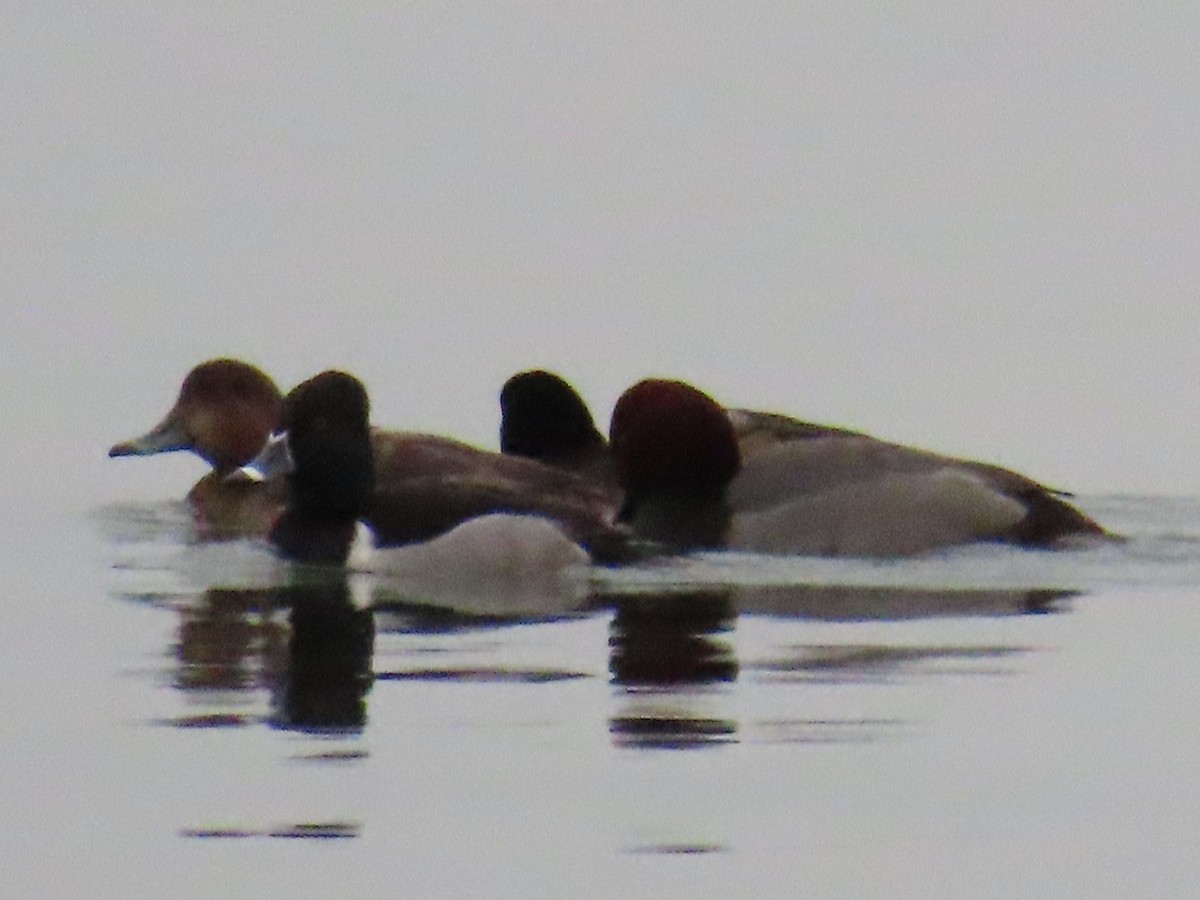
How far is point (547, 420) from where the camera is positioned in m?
17.2

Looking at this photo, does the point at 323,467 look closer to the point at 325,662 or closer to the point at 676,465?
the point at 676,465

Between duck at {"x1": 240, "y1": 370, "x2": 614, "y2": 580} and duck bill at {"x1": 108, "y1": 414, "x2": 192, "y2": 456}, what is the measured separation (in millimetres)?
2397

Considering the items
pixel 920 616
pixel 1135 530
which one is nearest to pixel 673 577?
pixel 920 616

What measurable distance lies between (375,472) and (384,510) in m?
0.76

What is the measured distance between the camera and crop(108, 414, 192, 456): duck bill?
56.7 ft

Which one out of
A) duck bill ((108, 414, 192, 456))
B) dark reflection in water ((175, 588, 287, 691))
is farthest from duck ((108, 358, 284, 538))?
dark reflection in water ((175, 588, 287, 691))

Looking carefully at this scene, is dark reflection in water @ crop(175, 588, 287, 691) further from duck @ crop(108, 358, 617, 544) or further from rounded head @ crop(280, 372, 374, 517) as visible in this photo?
duck @ crop(108, 358, 617, 544)

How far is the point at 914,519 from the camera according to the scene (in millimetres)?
15398

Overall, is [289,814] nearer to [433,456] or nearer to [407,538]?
[407,538]

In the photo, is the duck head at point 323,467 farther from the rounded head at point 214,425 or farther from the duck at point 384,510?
the rounded head at point 214,425

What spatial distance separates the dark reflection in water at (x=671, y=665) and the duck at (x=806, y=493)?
1512 mm

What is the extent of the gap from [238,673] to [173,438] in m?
6.14

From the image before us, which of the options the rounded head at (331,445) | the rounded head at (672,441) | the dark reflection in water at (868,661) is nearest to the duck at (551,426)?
the rounded head at (672,441)

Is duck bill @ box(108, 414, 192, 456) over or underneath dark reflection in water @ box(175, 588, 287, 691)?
over
